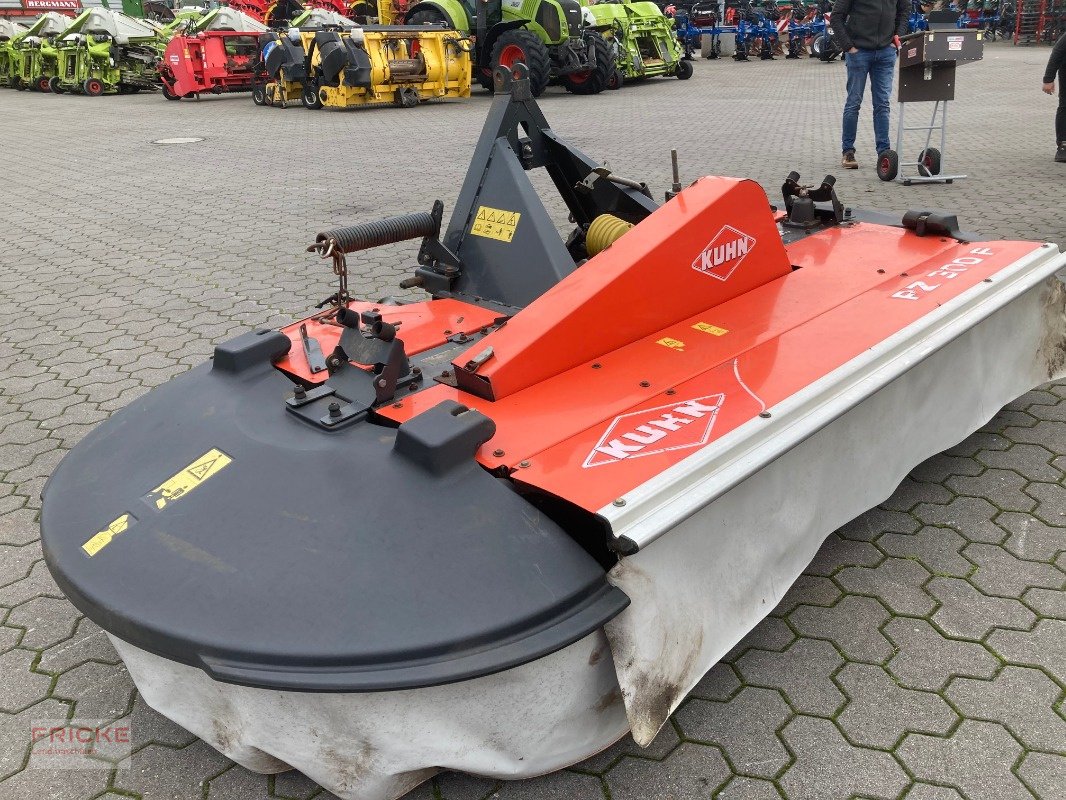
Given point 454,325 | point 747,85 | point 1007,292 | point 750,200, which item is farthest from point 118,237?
point 747,85

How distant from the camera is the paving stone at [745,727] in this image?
1819 mm

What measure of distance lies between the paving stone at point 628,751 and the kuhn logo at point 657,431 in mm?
614

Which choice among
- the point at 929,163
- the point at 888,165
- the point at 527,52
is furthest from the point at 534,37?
the point at 929,163

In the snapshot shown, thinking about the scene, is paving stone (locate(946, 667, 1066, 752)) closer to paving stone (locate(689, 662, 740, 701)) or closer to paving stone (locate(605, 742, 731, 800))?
paving stone (locate(689, 662, 740, 701))

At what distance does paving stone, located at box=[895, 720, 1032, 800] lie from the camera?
1.73 metres

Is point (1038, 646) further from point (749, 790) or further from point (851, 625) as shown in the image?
point (749, 790)

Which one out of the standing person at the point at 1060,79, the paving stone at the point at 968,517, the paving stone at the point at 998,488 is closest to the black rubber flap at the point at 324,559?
the paving stone at the point at 968,517

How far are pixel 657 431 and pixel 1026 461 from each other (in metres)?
1.68

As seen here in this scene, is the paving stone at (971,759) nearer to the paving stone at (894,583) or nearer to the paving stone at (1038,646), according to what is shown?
the paving stone at (1038,646)

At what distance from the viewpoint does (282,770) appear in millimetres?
1810

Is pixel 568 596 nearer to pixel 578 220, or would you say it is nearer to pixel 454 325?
pixel 454 325

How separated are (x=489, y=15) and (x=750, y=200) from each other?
11187 mm

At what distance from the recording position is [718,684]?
2018 mm

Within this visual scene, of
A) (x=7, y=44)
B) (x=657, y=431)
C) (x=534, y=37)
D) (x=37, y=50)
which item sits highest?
(x=7, y=44)
